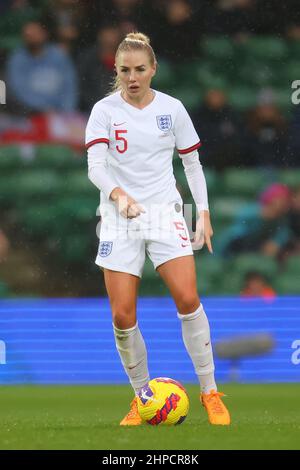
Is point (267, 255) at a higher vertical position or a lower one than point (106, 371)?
higher

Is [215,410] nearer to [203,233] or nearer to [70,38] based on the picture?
[203,233]

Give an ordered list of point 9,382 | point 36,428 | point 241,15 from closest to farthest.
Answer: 1. point 36,428
2. point 9,382
3. point 241,15

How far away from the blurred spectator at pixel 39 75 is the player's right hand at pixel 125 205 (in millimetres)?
3766

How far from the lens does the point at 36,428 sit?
5.13 m

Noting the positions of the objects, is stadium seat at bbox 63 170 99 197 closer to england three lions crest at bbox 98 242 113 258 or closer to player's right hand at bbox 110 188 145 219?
england three lions crest at bbox 98 242 113 258

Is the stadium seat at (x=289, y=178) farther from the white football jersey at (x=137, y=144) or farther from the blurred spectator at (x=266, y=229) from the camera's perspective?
the white football jersey at (x=137, y=144)

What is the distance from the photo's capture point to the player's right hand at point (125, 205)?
16.3ft

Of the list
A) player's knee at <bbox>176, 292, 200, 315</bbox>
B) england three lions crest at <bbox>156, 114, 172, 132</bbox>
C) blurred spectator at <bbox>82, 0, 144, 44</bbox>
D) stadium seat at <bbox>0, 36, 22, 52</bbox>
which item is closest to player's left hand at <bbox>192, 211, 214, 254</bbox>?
player's knee at <bbox>176, 292, 200, 315</bbox>

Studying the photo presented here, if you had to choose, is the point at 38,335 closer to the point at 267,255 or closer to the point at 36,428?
the point at 267,255

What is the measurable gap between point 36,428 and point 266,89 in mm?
4446

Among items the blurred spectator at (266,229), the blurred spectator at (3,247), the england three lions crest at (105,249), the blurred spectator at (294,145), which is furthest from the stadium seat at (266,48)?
the england three lions crest at (105,249)

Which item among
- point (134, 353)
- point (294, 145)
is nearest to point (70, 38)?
point (294, 145)

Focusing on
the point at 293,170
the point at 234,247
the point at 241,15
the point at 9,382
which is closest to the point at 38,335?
the point at 9,382

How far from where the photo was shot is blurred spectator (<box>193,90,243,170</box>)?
8.81 meters
